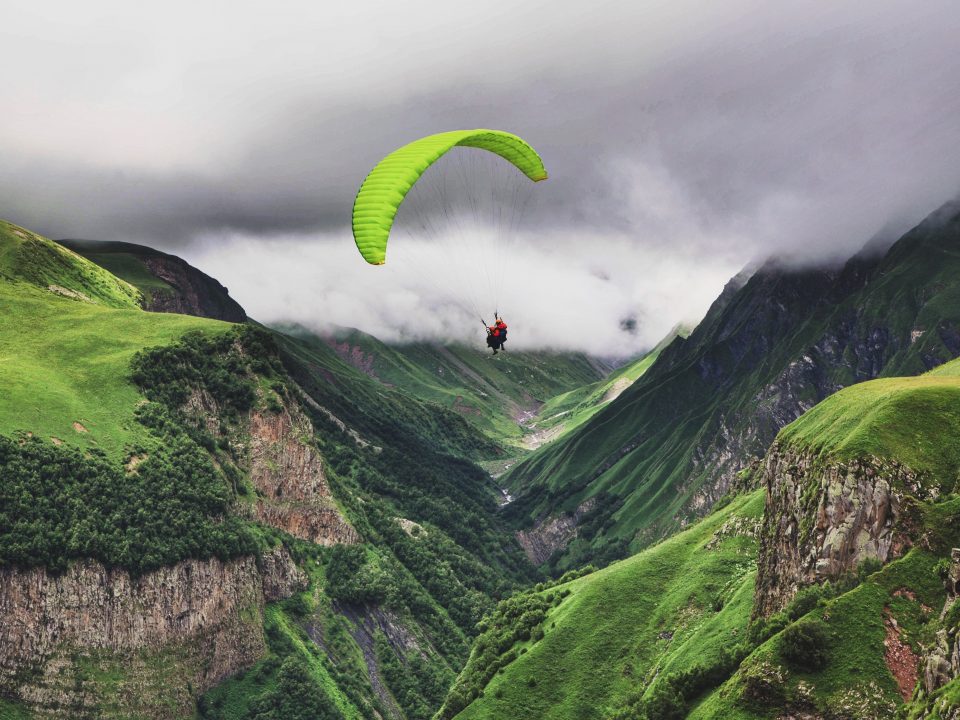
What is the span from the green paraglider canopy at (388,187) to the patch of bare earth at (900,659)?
53.0m

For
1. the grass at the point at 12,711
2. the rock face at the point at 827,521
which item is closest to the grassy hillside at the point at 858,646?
the rock face at the point at 827,521

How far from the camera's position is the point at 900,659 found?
62.8m

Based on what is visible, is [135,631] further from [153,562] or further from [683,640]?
[683,640]

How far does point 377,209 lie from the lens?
220ft

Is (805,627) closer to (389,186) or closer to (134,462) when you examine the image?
(389,186)

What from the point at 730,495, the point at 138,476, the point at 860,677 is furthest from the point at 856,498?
the point at 138,476

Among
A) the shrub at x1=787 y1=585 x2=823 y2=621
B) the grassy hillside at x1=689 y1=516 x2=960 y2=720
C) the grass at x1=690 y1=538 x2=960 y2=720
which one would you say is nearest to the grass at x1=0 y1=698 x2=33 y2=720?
the grass at x1=690 y1=538 x2=960 y2=720

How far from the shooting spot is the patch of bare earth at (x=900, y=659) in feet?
201

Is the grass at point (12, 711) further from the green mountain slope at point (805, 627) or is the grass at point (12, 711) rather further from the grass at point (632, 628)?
the grass at point (632, 628)

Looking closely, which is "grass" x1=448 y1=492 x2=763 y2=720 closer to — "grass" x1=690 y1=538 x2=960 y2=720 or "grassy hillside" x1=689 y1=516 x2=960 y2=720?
"grassy hillside" x1=689 y1=516 x2=960 y2=720

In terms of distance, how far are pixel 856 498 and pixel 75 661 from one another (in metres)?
154

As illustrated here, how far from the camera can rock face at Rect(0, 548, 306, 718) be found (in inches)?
6004

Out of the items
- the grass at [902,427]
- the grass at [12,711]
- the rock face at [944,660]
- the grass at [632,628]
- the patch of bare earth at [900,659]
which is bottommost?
the grass at [632,628]

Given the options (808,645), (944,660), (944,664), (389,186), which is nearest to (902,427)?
(808,645)
